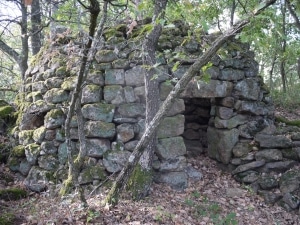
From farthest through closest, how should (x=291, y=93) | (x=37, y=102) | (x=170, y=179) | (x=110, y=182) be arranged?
1. (x=291, y=93)
2. (x=37, y=102)
3. (x=170, y=179)
4. (x=110, y=182)

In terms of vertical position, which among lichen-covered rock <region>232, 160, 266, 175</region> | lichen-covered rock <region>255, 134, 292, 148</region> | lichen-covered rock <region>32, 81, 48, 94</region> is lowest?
lichen-covered rock <region>232, 160, 266, 175</region>

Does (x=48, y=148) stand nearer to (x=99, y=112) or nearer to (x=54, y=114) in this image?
(x=54, y=114)

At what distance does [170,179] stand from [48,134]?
2002mm

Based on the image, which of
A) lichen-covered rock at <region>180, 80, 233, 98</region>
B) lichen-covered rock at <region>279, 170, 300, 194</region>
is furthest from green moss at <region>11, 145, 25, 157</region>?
lichen-covered rock at <region>279, 170, 300, 194</region>

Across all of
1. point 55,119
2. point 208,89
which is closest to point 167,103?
point 208,89

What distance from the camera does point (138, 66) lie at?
480 cm

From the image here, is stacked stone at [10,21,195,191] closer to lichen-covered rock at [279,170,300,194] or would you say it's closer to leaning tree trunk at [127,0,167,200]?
leaning tree trunk at [127,0,167,200]

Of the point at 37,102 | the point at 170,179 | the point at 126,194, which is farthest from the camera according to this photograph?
the point at 37,102

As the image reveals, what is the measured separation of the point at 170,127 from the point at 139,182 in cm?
104

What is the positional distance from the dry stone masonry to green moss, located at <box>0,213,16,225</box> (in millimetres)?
992

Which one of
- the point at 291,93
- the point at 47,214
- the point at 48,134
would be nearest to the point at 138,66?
the point at 48,134

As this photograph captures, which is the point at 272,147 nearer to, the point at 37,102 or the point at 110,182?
the point at 110,182

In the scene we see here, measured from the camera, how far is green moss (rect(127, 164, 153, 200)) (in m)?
4.18

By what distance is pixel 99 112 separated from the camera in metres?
4.62
